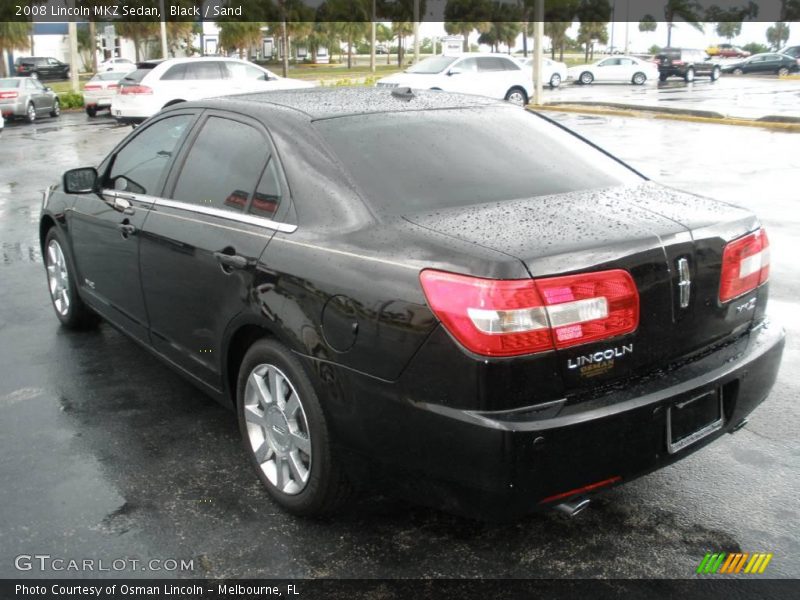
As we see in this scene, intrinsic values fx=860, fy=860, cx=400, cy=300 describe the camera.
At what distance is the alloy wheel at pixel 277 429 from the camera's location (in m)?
3.27

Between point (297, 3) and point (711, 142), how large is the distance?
5216cm

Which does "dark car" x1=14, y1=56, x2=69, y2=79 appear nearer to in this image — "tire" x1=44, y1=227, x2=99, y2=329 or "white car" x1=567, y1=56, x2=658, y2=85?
"white car" x1=567, y1=56, x2=658, y2=85

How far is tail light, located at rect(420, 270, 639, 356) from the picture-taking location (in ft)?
8.55

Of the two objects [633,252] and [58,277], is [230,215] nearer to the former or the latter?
[633,252]

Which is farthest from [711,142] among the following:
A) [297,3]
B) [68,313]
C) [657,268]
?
[297,3]

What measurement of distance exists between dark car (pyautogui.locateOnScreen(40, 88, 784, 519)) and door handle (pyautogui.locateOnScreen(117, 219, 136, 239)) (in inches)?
6.3

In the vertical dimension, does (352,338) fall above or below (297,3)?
below

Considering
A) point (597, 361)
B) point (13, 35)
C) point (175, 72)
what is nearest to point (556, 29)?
point (13, 35)

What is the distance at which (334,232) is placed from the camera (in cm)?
312

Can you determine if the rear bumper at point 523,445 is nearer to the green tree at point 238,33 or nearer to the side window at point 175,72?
the side window at point 175,72

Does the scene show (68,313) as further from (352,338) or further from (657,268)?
(657,268)

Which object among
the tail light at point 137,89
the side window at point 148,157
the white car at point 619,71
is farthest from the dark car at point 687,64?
the side window at point 148,157

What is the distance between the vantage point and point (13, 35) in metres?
51.8

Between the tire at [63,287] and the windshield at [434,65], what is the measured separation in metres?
20.2
